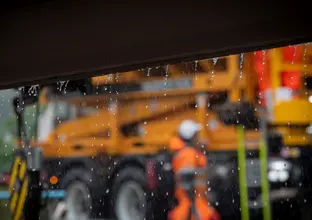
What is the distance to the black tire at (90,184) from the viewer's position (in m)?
4.09

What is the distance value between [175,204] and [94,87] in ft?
3.54

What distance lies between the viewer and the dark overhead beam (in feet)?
4.78

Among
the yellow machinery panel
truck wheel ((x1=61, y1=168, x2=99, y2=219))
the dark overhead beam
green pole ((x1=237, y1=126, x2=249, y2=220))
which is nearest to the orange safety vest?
green pole ((x1=237, y1=126, x2=249, y2=220))

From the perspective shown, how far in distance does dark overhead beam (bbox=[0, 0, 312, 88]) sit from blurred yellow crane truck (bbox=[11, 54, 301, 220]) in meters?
1.33

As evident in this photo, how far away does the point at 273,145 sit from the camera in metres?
3.49

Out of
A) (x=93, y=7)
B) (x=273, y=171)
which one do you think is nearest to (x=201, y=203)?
(x=273, y=171)

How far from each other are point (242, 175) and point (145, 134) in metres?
0.85

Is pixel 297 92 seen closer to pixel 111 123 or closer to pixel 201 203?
pixel 201 203

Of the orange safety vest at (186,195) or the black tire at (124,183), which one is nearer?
the orange safety vest at (186,195)

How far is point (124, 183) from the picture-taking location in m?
A: 4.00

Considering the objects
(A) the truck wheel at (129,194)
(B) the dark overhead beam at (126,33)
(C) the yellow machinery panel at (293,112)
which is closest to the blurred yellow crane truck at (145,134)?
(A) the truck wheel at (129,194)

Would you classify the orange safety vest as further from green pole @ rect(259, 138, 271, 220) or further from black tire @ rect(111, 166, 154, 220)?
green pole @ rect(259, 138, 271, 220)

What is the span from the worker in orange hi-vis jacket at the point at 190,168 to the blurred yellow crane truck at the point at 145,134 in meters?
0.06

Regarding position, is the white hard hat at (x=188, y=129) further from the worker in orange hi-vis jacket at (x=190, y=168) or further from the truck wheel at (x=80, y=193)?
the truck wheel at (x=80, y=193)
